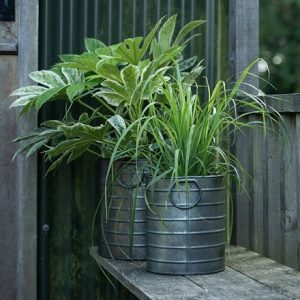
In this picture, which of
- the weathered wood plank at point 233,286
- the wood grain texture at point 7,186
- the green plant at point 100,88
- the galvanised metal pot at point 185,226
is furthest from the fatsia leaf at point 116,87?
the weathered wood plank at point 233,286

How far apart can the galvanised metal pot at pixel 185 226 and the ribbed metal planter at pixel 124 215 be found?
0.22m

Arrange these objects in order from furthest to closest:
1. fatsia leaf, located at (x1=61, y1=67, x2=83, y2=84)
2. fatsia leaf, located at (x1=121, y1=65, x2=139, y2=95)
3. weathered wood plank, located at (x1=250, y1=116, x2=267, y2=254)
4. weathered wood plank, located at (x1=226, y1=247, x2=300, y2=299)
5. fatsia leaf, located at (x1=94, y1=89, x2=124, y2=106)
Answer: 1. weathered wood plank, located at (x1=250, y1=116, x2=267, y2=254)
2. fatsia leaf, located at (x1=61, y1=67, x2=83, y2=84)
3. fatsia leaf, located at (x1=94, y1=89, x2=124, y2=106)
4. fatsia leaf, located at (x1=121, y1=65, x2=139, y2=95)
5. weathered wood plank, located at (x1=226, y1=247, x2=300, y2=299)

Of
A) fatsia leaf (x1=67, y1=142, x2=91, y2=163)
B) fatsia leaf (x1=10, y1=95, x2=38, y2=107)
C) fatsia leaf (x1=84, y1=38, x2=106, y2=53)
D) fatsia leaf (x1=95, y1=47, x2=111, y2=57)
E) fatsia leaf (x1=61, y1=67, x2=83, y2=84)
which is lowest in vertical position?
fatsia leaf (x1=67, y1=142, x2=91, y2=163)

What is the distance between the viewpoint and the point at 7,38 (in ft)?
10.2

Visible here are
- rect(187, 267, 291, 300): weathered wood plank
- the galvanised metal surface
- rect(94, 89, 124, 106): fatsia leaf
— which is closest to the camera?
rect(187, 267, 291, 300): weathered wood plank

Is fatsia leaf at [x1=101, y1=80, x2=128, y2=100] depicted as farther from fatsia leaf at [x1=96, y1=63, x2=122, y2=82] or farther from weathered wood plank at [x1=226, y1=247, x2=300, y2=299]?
weathered wood plank at [x1=226, y1=247, x2=300, y2=299]

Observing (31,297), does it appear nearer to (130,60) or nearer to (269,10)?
(130,60)

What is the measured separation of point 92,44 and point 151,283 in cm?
101

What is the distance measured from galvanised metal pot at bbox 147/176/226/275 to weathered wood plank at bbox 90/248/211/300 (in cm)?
6

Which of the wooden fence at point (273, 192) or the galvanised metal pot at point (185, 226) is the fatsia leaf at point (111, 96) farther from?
the wooden fence at point (273, 192)

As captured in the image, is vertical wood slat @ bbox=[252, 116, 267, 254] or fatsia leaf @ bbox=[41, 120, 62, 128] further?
vertical wood slat @ bbox=[252, 116, 267, 254]

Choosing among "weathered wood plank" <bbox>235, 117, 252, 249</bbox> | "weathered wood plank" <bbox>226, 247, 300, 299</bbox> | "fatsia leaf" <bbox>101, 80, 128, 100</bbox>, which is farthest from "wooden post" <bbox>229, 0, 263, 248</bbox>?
"fatsia leaf" <bbox>101, 80, 128, 100</bbox>

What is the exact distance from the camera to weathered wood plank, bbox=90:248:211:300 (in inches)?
90.3

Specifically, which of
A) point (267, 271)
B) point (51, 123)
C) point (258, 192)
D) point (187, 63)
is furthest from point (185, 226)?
point (187, 63)
